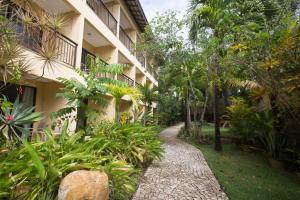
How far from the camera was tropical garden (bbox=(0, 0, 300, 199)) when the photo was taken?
3.73 m

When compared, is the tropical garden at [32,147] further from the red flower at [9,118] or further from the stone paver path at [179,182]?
the stone paver path at [179,182]

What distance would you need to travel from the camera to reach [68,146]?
14.6 feet

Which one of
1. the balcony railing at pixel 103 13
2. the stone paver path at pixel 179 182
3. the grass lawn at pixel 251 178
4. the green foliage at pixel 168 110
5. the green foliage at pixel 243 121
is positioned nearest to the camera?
the stone paver path at pixel 179 182

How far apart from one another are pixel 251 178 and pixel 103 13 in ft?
38.1

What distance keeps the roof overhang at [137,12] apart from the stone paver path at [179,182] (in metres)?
12.2

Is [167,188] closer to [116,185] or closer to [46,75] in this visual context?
[116,185]

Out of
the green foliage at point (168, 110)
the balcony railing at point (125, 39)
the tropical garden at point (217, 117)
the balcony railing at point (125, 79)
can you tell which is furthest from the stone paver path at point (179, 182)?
the green foliage at point (168, 110)

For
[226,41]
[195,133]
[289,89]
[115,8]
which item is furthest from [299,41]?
[115,8]

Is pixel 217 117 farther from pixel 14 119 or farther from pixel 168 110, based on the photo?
pixel 168 110

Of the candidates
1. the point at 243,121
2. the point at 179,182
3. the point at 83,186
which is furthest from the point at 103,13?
the point at 83,186

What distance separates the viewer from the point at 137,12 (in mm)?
17266

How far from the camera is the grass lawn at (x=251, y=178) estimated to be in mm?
5539

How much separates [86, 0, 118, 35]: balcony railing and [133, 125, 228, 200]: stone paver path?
8794mm

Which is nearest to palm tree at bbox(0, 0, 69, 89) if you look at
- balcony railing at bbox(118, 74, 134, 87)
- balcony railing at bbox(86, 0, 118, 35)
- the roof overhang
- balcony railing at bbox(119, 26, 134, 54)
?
balcony railing at bbox(86, 0, 118, 35)
